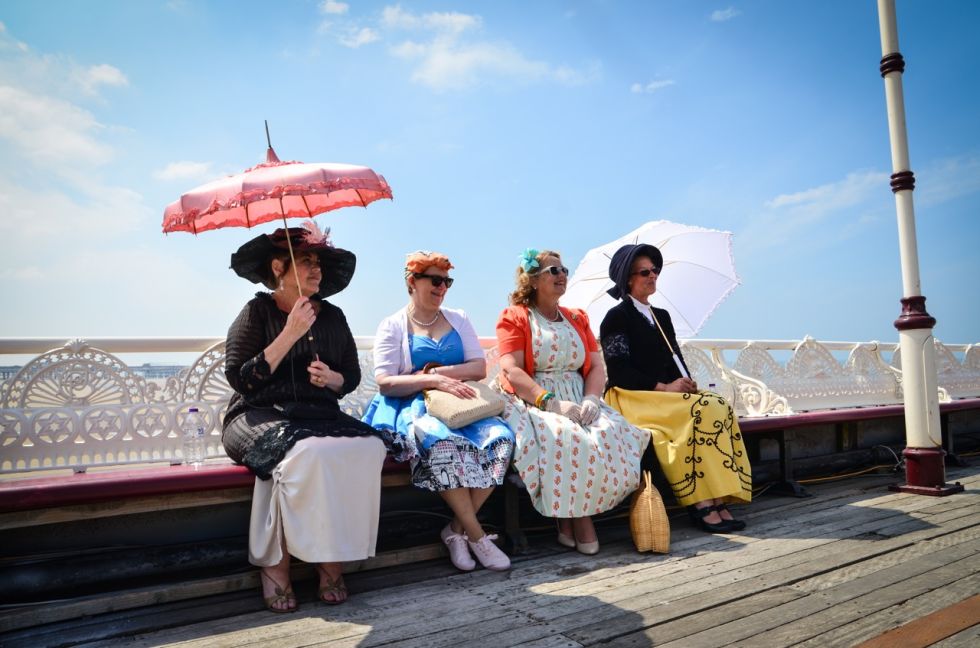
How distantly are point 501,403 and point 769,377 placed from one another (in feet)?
12.1

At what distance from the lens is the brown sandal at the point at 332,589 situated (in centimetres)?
245

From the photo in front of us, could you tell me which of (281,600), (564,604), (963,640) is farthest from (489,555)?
(963,640)

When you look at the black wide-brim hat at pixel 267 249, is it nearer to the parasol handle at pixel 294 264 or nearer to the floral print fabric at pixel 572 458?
the parasol handle at pixel 294 264

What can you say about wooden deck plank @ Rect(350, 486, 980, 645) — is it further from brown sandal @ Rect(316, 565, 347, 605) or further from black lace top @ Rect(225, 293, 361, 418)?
black lace top @ Rect(225, 293, 361, 418)

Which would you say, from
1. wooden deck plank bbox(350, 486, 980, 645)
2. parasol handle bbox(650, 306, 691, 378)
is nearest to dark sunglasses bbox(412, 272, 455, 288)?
parasol handle bbox(650, 306, 691, 378)

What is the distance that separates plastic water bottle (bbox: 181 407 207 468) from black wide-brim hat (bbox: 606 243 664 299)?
259cm

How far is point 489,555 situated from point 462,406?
707 millimetres

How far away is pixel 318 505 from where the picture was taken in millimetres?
2412

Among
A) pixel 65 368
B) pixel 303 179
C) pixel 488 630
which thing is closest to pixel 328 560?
pixel 488 630

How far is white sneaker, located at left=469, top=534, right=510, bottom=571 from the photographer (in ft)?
9.33

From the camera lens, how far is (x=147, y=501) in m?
2.57

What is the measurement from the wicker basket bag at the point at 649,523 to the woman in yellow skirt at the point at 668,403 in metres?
0.41

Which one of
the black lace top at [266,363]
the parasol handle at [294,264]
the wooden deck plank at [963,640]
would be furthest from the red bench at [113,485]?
the wooden deck plank at [963,640]

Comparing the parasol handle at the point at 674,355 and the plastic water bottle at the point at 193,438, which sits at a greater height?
the parasol handle at the point at 674,355
